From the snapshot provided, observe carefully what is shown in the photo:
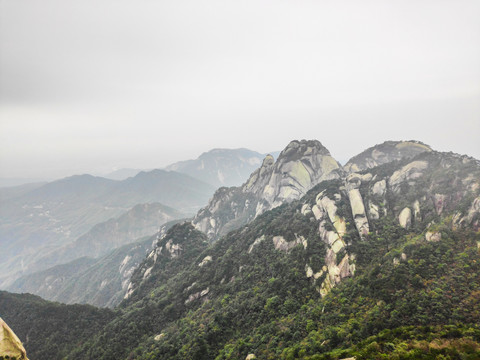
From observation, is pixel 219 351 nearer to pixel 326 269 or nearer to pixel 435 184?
pixel 326 269

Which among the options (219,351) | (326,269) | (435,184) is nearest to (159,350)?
(219,351)

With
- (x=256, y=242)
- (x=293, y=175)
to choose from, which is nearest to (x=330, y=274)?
Result: (x=256, y=242)

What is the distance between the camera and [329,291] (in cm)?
5172

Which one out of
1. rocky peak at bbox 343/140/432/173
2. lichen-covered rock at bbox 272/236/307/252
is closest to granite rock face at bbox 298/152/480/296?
lichen-covered rock at bbox 272/236/307/252

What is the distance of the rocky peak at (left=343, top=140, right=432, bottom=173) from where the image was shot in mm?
148000

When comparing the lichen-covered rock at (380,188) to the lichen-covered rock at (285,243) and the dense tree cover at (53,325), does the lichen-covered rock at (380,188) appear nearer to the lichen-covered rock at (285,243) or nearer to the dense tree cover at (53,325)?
the lichen-covered rock at (285,243)

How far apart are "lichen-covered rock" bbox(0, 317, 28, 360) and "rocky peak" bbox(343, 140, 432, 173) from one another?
578ft

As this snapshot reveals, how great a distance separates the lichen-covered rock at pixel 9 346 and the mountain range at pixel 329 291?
25.7m

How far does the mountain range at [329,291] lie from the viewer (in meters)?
35.2

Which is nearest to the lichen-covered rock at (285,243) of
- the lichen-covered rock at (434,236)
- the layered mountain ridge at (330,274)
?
the layered mountain ridge at (330,274)

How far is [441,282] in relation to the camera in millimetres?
38719

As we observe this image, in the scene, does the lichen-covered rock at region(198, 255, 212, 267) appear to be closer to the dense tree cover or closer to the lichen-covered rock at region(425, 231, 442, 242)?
the dense tree cover

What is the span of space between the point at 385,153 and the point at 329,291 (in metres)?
148

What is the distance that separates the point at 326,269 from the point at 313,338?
20790 mm
